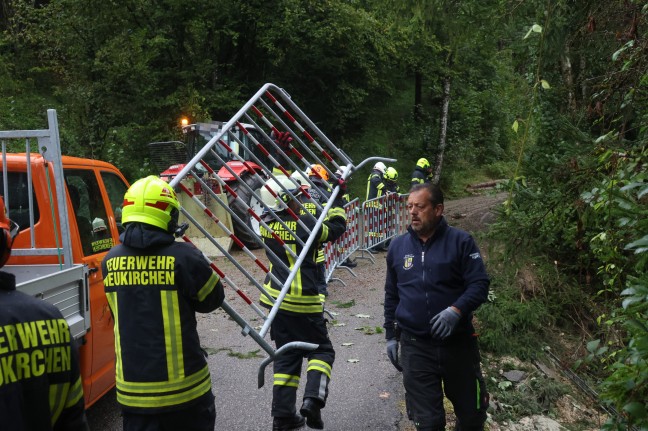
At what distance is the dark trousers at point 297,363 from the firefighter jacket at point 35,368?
8.68 ft

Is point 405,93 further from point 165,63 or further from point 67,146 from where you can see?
point 67,146

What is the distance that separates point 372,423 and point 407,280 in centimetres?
161

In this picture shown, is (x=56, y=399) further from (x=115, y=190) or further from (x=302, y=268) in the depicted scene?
(x=115, y=190)

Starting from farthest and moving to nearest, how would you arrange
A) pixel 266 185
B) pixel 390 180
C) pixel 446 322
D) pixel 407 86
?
pixel 407 86 → pixel 390 180 → pixel 266 185 → pixel 446 322

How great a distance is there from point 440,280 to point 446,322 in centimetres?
32

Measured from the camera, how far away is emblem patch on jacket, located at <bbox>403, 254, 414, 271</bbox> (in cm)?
404

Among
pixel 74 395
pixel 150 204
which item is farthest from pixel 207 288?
pixel 74 395

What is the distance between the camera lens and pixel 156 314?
3.21 meters

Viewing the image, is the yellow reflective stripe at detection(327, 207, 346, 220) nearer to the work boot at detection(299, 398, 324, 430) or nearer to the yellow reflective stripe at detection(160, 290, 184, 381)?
the work boot at detection(299, 398, 324, 430)

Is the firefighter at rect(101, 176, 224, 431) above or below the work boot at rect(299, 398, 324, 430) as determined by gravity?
above

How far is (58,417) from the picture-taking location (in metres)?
2.11

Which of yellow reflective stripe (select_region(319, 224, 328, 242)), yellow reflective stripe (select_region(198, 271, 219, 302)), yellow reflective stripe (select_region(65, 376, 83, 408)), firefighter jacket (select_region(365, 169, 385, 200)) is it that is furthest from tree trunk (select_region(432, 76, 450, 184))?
yellow reflective stripe (select_region(65, 376, 83, 408))

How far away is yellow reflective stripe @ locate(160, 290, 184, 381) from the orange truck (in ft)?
2.82

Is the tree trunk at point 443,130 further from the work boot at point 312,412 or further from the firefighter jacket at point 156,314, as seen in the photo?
the firefighter jacket at point 156,314
